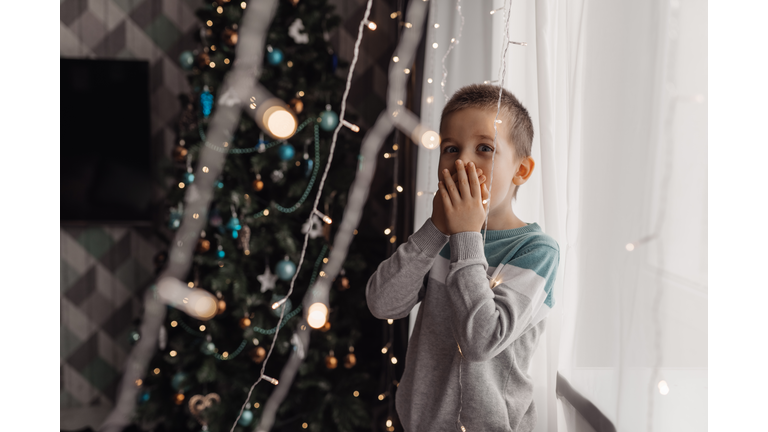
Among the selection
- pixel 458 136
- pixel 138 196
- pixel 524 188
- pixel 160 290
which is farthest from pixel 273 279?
pixel 458 136

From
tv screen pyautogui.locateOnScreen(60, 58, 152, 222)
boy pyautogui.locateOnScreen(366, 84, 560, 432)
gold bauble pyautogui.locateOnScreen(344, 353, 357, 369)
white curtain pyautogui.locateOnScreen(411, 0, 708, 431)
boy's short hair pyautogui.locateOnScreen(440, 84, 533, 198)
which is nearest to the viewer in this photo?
white curtain pyautogui.locateOnScreen(411, 0, 708, 431)

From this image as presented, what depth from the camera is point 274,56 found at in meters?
1.62

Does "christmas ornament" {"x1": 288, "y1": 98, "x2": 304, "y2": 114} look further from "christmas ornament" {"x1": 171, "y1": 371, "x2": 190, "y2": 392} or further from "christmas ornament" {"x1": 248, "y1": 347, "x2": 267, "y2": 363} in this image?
"christmas ornament" {"x1": 171, "y1": 371, "x2": 190, "y2": 392}

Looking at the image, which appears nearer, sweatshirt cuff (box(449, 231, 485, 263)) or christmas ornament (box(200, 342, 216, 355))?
sweatshirt cuff (box(449, 231, 485, 263))

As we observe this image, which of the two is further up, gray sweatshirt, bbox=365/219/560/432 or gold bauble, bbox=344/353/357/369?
gray sweatshirt, bbox=365/219/560/432

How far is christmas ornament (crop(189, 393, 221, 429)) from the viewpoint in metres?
1.63

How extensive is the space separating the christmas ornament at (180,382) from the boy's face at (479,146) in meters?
1.42

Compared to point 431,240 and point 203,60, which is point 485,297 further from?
point 203,60

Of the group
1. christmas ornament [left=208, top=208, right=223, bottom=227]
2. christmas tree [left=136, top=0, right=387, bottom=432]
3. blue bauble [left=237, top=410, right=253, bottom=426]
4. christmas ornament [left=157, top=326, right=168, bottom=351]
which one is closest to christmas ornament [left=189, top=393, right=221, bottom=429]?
christmas tree [left=136, top=0, right=387, bottom=432]

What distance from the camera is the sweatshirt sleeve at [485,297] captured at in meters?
0.53

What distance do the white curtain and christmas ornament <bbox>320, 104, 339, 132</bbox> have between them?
96cm

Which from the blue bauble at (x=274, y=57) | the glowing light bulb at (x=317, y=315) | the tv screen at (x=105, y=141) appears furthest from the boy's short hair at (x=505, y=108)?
the tv screen at (x=105, y=141)

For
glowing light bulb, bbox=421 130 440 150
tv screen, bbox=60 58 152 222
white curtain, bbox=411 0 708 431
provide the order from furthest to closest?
1. tv screen, bbox=60 58 152 222
2. glowing light bulb, bbox=421 130 440 150
3. white curtain, bbox=411 0 708 431
